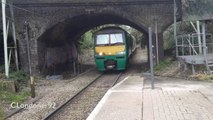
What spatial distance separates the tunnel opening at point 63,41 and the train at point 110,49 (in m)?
1.20

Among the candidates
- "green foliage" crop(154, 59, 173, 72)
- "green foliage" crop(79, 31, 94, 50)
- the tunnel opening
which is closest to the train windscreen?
the tunnel opening

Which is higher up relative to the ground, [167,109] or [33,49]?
[33,49]

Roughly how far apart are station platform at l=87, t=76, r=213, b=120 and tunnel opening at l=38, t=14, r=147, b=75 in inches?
496

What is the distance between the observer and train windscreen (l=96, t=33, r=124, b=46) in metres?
26.7

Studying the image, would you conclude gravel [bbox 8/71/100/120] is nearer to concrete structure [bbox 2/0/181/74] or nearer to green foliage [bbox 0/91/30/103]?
green foliage [bbox 0/91/30/103]

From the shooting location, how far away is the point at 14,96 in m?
15.7

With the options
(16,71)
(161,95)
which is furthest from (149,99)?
(16,71)

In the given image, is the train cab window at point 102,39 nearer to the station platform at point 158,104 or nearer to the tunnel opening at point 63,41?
the tunnel opening at point 63,41

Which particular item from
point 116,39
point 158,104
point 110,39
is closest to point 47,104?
point 158,104

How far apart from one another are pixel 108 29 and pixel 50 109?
14.9 meters

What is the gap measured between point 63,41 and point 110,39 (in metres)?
6.58

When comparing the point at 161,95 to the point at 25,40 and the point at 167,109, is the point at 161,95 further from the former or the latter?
the point at 25,40

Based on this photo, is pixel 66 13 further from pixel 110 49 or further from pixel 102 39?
pixel 110 49

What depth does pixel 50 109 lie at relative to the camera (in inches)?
514
